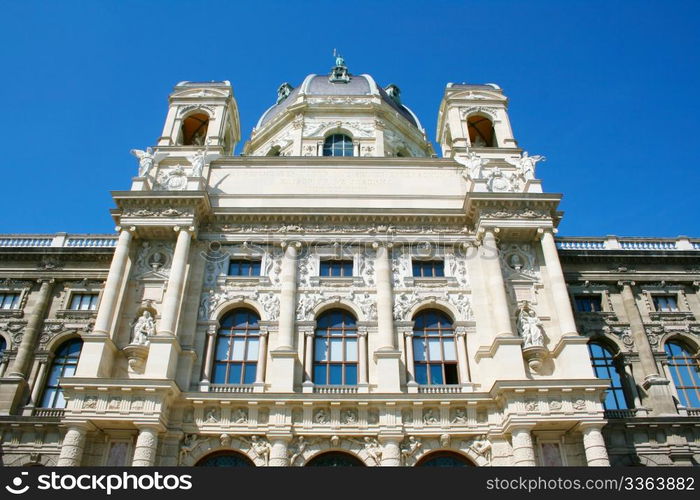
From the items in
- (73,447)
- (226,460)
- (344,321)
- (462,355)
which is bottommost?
(73,447)

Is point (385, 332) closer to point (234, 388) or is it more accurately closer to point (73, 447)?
point (234, 388)

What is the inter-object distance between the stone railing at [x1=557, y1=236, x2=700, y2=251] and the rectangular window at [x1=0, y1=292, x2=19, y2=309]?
2586cm

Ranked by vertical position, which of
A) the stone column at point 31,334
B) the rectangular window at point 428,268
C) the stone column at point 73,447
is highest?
the rectangular window at point 428,268

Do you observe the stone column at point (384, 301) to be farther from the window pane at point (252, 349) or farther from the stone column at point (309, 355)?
the window pane at point (252, 349)

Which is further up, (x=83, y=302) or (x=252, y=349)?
(x=83, y=302)

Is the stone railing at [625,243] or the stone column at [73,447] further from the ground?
the stone railing at [625,243]

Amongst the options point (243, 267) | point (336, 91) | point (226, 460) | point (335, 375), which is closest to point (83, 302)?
point (243, 267)

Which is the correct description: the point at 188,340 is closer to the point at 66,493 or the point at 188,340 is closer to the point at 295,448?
the point at 295,448

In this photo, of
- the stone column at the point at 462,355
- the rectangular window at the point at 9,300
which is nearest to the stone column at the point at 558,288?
the stone column at the point at 462,355

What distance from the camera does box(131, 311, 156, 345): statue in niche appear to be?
2181cm

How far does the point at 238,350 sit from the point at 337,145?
635 inches

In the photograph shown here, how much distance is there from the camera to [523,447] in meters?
19.1

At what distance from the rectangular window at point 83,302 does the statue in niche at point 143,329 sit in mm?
5552

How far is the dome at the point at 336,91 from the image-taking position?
3838 centimetres
